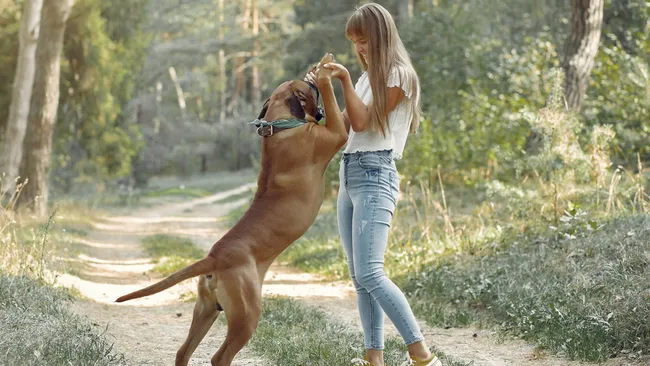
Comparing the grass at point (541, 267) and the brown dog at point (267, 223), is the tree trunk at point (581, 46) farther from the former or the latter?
the brown dog at point (267, 223)

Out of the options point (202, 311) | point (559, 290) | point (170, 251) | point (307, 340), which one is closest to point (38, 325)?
point (202, 311)

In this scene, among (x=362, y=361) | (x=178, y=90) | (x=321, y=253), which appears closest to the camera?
(x=362, y=361)

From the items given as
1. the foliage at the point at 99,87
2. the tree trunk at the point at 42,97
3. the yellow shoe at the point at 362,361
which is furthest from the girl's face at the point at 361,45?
the foliage at the point at 99,87

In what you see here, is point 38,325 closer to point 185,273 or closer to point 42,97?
point 185,273

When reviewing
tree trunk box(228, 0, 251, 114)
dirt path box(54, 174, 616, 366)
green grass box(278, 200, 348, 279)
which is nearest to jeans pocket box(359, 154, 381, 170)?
dirt path box(54, 174, 616, 366)

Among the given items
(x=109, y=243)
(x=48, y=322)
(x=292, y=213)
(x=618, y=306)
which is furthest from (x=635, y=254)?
(x=109, y=243)

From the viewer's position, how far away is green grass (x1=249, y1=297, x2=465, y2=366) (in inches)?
198

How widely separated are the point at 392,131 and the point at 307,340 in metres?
1.96

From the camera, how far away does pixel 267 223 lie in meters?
4.13

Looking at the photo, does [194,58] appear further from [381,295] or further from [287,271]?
[381,295]

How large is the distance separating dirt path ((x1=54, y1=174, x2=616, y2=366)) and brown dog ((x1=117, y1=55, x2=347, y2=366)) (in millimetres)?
1356

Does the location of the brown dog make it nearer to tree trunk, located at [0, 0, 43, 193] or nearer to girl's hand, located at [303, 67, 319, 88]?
girl's hand, located at [303, 67, 319, 88]

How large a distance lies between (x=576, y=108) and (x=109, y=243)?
770 cm

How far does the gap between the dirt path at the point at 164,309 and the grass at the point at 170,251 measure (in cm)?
19
